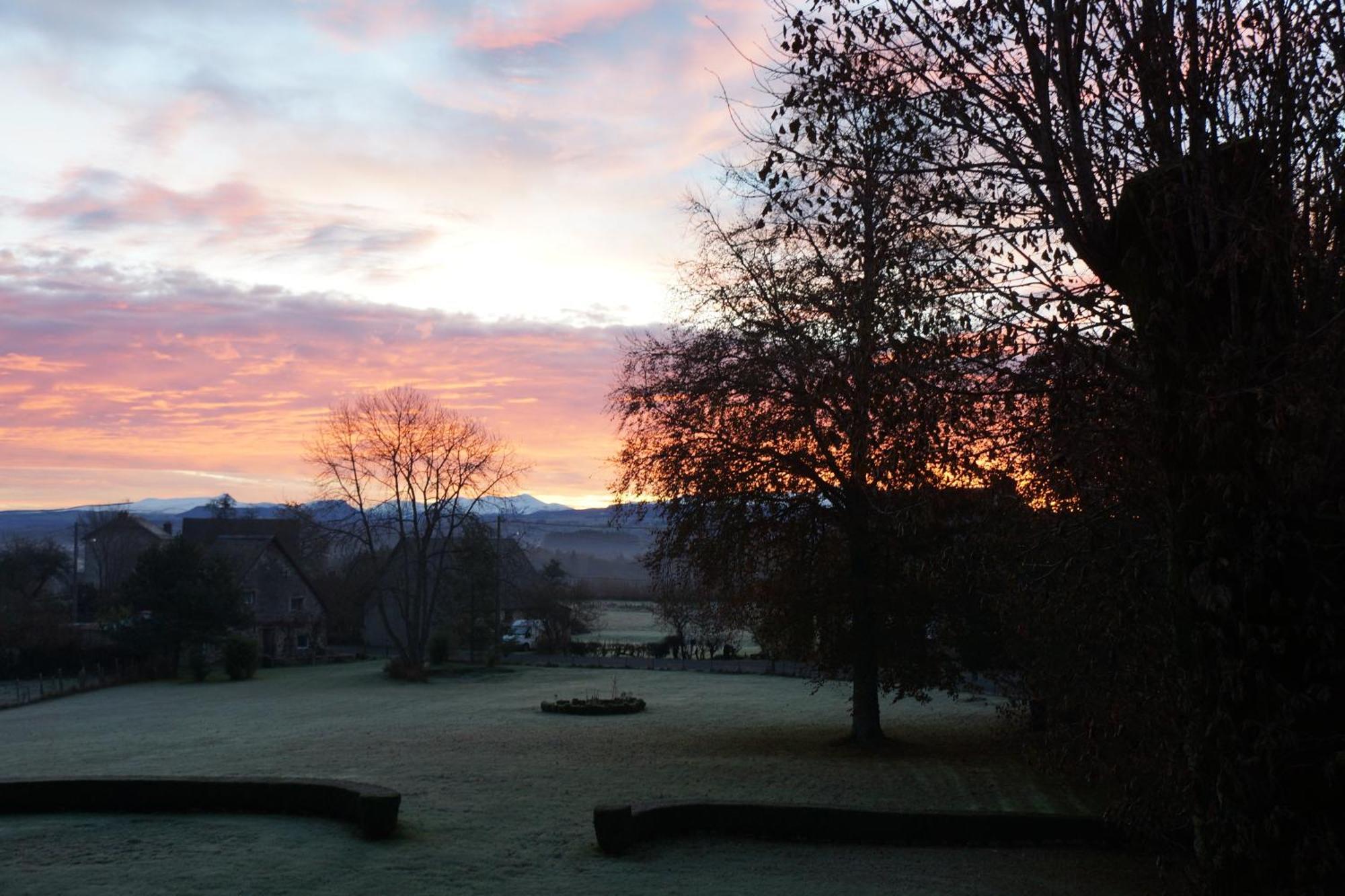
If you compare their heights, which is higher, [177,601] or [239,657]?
[177,601]

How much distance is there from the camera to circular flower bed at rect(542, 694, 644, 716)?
121 feet

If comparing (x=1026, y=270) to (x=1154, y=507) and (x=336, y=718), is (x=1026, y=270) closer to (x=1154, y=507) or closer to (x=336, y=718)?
(x=1154, y=507)

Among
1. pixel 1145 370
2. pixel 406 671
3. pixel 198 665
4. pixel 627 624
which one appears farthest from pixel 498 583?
pixel 1145 370

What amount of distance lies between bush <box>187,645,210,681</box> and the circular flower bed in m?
22.5

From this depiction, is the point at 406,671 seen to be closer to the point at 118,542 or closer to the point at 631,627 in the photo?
the point at 631,627

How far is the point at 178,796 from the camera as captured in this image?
1512cm

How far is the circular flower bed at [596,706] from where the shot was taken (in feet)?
121

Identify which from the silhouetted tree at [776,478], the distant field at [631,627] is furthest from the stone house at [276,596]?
the silhouetted tree at [776,478]

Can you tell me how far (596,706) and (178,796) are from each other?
75.0ft

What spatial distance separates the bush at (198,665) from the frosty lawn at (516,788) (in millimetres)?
Result: 9319

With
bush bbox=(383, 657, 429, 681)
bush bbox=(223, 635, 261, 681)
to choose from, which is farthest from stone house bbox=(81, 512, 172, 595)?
bush bbox=(383, 657, 429, 681)

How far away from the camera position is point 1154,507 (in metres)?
10.8

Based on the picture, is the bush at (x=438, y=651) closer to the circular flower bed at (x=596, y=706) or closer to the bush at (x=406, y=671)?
the bush at (x=406, y=671)

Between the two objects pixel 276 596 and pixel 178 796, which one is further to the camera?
pixel 276 596
